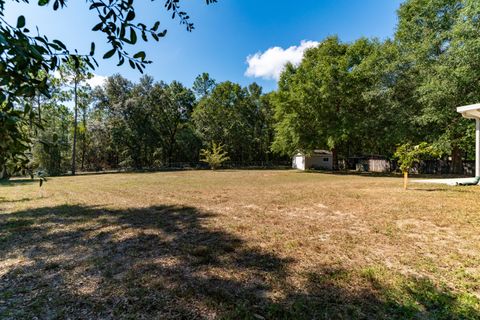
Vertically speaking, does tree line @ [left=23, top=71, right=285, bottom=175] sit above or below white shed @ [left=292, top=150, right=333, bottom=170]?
above

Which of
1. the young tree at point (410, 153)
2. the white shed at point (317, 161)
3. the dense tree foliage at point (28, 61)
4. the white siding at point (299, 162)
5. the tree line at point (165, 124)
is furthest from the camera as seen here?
the white siding at point (299, 162)

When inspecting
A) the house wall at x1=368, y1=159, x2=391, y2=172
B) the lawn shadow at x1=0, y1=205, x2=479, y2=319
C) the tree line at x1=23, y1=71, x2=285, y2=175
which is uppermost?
the tree line at x1=23, y1=71, x2=285, y2=175

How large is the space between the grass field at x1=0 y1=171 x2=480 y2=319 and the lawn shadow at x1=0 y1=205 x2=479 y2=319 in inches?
0.6

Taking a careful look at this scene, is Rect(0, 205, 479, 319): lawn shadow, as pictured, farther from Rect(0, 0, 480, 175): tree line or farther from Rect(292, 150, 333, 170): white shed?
Rect(292, 150, 333, 170): white shed

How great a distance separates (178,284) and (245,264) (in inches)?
34.8

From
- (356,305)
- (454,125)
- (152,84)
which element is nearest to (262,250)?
(356,305)

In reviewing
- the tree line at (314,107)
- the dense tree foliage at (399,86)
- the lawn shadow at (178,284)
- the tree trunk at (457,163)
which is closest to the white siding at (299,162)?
the tree line at (314,107)

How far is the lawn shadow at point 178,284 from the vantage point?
7.25ft

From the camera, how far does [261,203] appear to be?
728cm

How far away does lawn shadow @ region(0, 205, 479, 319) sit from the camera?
7.25 ft

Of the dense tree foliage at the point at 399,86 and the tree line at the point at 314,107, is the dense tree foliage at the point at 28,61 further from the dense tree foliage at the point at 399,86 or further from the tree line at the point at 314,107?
the dense tree foliage at the point at 399,86

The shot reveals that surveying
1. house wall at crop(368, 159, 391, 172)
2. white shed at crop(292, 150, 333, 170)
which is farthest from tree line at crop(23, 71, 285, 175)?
house wall at crop(368, 159, 391, 172)

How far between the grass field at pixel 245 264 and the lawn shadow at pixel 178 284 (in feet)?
0.05

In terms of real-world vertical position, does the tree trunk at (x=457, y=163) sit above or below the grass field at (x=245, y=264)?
above
